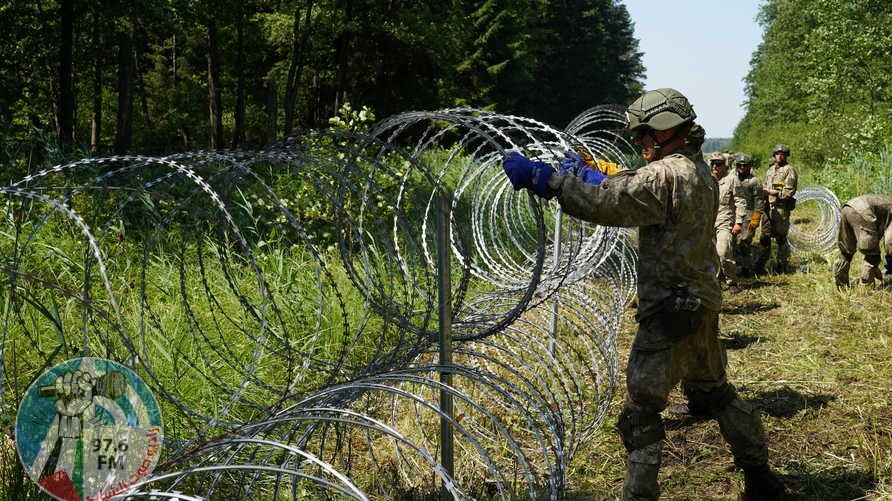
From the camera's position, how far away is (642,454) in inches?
131

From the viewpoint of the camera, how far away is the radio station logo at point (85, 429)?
11.3 ft

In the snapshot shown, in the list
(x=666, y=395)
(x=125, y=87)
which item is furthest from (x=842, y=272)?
(x=125, y=87)

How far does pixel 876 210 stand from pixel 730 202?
1666mm

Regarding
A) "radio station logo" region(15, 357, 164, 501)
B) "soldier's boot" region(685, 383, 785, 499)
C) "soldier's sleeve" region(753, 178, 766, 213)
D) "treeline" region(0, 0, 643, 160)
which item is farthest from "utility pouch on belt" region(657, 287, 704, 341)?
"treeline" region(0, 0, 643, 160)

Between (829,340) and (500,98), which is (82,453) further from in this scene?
(500,98)

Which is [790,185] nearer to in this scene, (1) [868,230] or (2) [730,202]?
(2) [730,202]

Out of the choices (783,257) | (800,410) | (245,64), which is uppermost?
(245,64)

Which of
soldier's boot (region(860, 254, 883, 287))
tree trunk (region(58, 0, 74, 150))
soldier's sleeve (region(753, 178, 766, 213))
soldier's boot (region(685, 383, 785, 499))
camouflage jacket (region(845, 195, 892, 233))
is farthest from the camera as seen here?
tree trunk (region(58, 0, 74, 150))

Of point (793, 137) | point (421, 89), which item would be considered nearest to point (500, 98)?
point (421, 89)

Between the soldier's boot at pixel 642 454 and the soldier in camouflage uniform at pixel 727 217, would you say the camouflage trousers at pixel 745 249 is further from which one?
the soldier's boot at pixel 642 454

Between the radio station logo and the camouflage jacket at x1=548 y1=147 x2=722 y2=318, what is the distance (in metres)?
2.35

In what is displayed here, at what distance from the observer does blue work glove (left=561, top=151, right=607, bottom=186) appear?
3338 mm

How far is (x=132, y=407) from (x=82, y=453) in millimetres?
334

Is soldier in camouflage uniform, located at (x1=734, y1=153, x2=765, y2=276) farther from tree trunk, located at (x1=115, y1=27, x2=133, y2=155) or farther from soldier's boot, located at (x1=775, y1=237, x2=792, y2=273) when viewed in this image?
tree trunk, located at (x1=115, y1=27, x2=133, y2=155)
